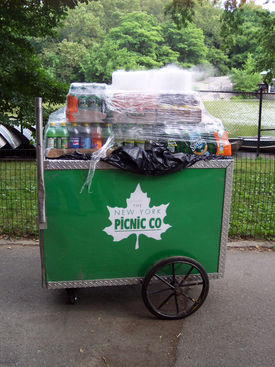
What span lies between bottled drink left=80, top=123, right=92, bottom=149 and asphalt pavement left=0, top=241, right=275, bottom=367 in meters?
1.48

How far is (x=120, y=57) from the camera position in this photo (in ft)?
136

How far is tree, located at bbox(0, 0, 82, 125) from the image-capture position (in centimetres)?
531

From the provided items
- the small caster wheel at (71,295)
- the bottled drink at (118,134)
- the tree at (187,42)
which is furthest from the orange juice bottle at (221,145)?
the tree at (187,42)

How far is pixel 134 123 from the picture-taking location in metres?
3.14

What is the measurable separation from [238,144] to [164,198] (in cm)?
978

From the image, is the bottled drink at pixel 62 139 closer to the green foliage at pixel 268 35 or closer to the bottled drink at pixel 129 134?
the bottled drink at pixel 129 134

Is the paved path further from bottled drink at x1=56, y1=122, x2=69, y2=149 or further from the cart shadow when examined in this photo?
bottled drink at x1=56, y1=122, x2=69, y2=149

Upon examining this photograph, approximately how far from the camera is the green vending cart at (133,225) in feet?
9.58

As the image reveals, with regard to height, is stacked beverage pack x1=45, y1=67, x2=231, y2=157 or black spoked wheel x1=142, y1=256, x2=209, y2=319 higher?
stacked beverage pack x1=45, y1=67, x2=231, y2=157

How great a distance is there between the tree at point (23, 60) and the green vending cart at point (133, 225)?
2.96 metres

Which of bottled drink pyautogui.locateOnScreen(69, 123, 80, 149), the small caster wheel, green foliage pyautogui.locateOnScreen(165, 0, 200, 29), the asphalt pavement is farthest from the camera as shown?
green foliage pyautogui.locateOnScreen(165, 0, 200, 29)

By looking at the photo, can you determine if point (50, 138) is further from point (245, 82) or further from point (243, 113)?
point (245, 82)

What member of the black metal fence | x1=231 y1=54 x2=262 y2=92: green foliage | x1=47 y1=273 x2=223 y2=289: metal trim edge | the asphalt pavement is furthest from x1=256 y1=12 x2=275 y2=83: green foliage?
x1=231 y1=54 x2=262 y2=92: green foliage

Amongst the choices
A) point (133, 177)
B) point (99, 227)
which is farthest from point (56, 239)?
point (133, 177)
